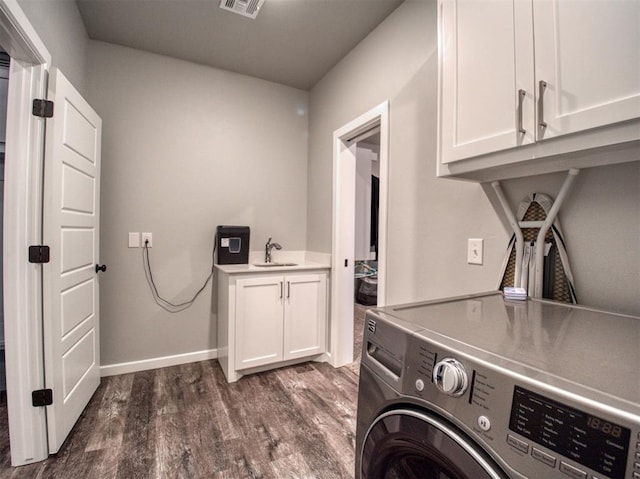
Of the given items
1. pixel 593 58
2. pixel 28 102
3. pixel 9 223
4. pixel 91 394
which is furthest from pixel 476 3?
pixel 91 394

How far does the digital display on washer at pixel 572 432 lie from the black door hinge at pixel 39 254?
6.48ft

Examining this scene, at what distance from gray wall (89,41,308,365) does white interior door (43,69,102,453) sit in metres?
0.32

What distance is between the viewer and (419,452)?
70 cm

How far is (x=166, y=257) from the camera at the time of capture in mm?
2719

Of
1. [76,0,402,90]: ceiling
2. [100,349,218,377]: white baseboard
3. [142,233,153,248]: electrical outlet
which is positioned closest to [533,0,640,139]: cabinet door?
[76,0,402,90]: ceiling

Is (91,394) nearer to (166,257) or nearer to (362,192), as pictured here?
(166,257)

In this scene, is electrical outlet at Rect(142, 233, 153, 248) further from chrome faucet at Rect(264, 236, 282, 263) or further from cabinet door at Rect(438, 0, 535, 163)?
cabinet door at Rect(438, 0, 535, 163)

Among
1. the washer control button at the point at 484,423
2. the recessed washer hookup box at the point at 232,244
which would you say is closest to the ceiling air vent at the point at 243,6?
the recessed washer hookup box at the point at 232,244

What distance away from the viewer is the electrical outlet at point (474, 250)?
1.50 m

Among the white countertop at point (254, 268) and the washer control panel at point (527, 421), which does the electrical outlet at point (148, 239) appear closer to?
the white countertop at point (254, 268)

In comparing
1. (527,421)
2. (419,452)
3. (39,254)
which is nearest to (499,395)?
(527,421)

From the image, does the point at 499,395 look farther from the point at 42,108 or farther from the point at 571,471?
the point at 42,108


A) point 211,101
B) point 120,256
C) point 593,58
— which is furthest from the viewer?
point 211,101

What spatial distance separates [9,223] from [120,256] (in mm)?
1125
